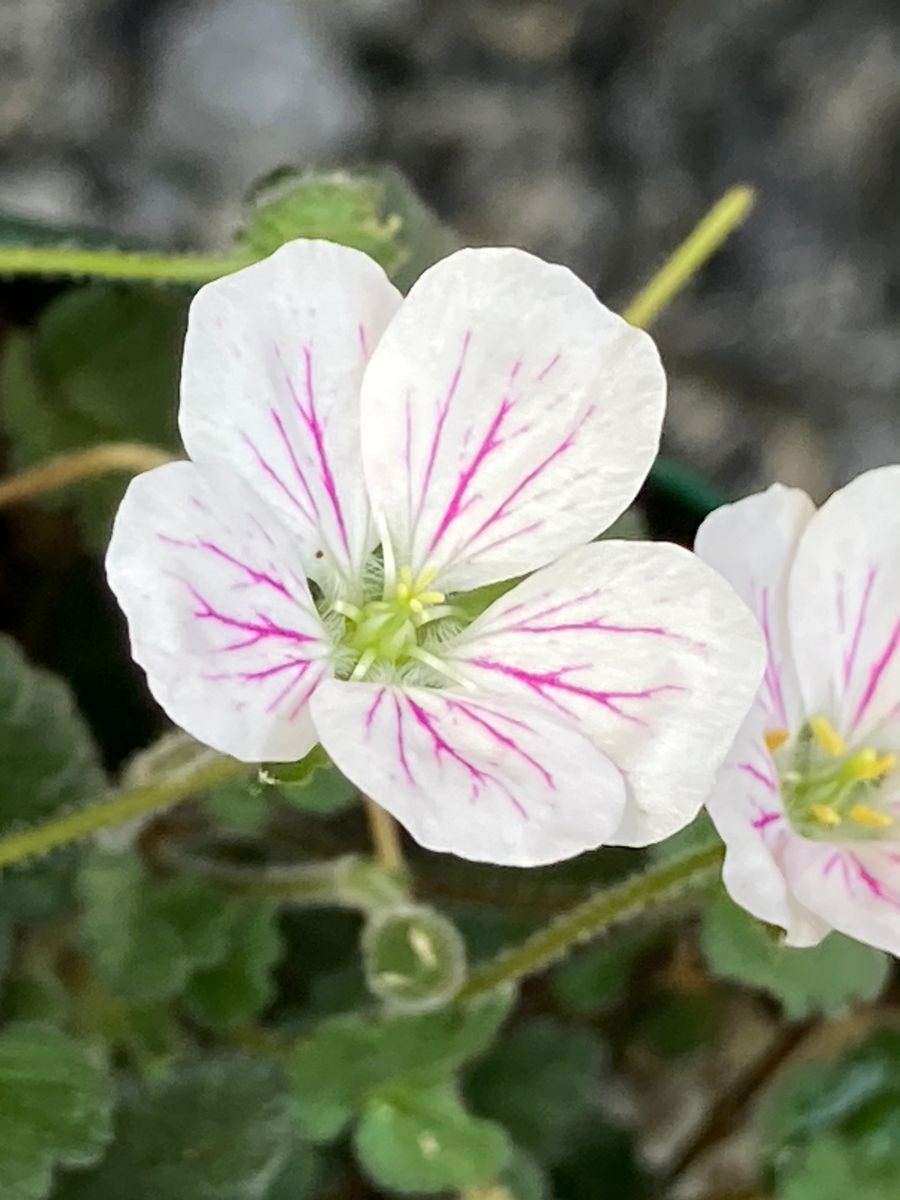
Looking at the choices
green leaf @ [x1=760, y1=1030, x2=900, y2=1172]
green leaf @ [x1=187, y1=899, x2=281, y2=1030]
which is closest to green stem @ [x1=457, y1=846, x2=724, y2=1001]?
green leaf @ [x1=187, y1=899, x2=281, y2=1030]

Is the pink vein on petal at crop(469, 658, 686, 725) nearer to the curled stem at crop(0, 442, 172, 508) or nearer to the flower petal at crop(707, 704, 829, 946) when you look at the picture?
the flower petal at crop(707, 704, 829, 946)

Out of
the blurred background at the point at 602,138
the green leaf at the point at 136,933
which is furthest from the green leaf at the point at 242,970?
the blurred background at the point at 602,138

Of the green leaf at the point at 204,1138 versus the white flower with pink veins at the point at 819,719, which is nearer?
the white flower with pink veins at the point at 819,719

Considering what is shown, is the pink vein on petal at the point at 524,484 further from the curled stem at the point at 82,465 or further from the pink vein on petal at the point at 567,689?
the curled stem at the point at 82,465

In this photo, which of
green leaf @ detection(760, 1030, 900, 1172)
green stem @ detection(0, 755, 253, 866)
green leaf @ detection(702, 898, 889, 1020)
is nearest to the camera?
green stem @ detection(0, 755, 253, 866)

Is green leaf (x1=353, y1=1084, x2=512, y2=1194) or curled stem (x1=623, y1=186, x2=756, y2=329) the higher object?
curled stem (x1=623, y1=186, x2=756, y2=329)

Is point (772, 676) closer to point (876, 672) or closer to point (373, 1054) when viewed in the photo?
point (876, 672)

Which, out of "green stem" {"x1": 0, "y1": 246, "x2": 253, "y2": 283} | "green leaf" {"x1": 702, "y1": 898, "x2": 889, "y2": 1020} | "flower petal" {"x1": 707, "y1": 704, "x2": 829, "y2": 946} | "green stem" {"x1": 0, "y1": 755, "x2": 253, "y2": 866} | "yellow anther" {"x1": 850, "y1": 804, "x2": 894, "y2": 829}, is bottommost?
"green leaf" {"x1": 702, "y1": 898, "x2": 889, "y2": 1020}

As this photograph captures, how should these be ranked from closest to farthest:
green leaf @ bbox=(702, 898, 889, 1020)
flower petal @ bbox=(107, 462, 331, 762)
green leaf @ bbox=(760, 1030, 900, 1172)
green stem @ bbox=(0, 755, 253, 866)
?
flower petal @ bbox=(107, 462, 331, 762), green stem @ bbox=(0, 755, 253, 866), green leaf @ bbox=(702, 898, 889, 1020), green leaf @ bbox=(760, 1030, 900, 1172)
